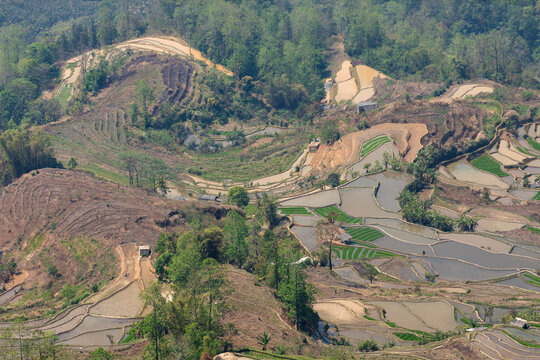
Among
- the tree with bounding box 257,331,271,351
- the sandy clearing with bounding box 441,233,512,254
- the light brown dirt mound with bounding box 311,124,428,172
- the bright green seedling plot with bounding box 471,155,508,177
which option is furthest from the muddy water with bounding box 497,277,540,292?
the light brown dirt mound with bounding box 311,124,428,172

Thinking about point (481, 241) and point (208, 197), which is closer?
point (481, 241)

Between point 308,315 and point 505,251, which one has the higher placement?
point 308,315

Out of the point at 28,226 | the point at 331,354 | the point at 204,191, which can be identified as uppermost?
the point at 331,354

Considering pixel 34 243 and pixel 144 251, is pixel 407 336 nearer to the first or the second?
pixel 144 251

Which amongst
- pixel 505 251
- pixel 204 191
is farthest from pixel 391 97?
pixel 505 251

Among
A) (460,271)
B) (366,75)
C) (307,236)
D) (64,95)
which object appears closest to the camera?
(460,271)

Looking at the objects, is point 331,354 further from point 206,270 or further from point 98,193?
point 98,193

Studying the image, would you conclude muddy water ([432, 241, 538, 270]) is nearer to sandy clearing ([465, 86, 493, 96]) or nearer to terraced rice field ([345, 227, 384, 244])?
terraced rice field ([345, 227, 384, 244])

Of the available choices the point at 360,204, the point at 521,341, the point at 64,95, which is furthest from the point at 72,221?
the point at 64,95
